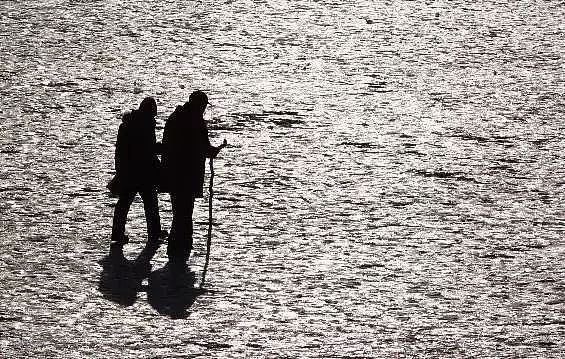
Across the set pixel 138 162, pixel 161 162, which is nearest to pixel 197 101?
pixel 161 162

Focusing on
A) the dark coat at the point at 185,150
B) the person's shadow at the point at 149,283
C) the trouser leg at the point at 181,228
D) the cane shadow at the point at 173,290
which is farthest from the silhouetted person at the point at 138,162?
the cane shadow at the point at 173,290

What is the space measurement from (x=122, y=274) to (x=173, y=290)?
2.17ft

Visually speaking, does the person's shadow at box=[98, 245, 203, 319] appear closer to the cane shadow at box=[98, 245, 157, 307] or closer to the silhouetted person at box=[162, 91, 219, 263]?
the cane shadow at box=[98, 245, 157, 307]

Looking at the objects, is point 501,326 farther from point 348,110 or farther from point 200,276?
point 348,110

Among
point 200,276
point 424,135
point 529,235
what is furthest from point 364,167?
point 200,276

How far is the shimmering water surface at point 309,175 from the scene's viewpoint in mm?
11930

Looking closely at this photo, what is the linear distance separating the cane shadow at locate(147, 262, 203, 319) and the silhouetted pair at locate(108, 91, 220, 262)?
640mm

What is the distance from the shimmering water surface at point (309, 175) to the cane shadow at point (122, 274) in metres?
0.09

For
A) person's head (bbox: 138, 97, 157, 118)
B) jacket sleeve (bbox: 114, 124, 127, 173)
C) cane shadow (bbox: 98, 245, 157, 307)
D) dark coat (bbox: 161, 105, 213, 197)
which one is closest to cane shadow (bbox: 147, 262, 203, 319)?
cane shadow (bbox: 98, 245, 157, 307)

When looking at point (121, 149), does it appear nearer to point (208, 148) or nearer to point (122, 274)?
point (208, 148)

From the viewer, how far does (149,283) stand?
13.0m

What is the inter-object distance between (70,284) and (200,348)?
2028 millimetres

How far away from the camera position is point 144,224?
1495cm

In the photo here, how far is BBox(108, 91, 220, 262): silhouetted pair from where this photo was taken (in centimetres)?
1417
